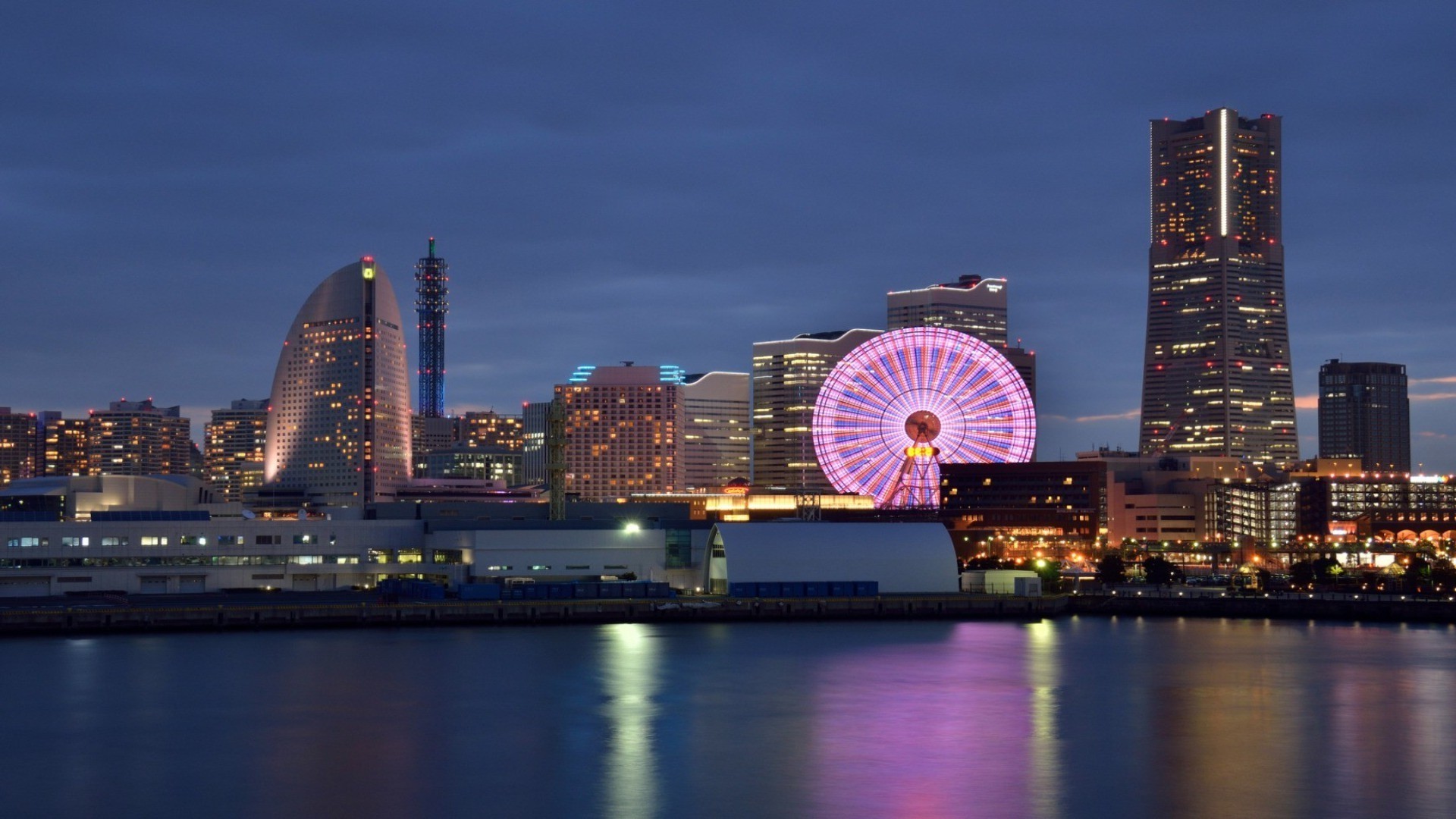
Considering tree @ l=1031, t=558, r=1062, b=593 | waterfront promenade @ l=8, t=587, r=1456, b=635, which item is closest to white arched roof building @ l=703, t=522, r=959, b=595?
waterfront promenade @ l=8, t=587, r=1456, b=635

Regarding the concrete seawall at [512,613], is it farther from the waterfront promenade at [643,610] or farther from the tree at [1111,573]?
the tree at [1111,573]

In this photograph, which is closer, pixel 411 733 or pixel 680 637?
pixel 411 733

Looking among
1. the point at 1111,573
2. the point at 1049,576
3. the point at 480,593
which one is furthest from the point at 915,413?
the point at 480,593

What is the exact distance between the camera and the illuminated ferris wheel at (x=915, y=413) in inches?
4779

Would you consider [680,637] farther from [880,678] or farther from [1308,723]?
[1308,723]

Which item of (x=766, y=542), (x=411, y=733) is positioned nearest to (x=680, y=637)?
(x=766, y=542)

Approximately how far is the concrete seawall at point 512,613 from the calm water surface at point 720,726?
2717 millimetres

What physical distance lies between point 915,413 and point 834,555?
30195mm

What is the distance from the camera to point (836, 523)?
97750 mm

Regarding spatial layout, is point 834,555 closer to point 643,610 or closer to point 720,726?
point 643,610

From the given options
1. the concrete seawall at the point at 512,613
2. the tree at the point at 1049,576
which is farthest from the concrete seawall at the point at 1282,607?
the tree at the point at 1049,576

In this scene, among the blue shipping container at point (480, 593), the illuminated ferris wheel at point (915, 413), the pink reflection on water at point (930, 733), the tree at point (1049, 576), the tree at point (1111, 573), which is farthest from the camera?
the illuminated ferris wheel at point (915, 413)

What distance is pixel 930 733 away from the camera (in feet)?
167

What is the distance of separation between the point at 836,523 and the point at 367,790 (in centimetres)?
5814
